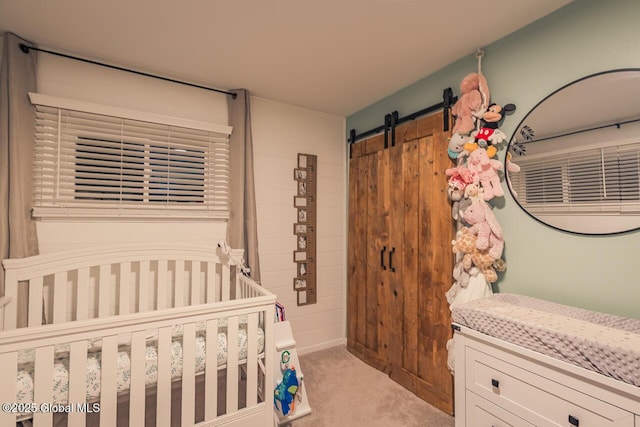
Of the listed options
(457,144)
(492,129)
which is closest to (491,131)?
(492,129)

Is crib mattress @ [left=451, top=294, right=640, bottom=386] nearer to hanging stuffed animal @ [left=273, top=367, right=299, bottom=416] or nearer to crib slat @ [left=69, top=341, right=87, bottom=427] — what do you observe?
hanging stuffed animal @ [left=273, top=367, right=299, bottom=416]

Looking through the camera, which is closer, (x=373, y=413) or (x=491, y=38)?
(x=491, y=38)

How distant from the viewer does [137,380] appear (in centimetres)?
141

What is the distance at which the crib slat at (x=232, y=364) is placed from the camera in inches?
63.4

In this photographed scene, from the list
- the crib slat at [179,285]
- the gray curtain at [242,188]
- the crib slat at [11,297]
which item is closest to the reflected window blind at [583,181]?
the gray curtain at [242,188]

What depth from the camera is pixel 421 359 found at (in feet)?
6.88

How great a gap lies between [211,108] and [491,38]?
6.88ft

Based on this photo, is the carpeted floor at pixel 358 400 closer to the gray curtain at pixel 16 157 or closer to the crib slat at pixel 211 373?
the crib slat at pixel 211 373

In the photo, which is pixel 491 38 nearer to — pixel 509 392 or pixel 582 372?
pixel 582 372

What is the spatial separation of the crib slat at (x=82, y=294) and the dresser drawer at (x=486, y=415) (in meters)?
2.34


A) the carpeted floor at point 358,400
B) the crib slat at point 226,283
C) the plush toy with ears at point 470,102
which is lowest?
the carpeted floor at point 358,400

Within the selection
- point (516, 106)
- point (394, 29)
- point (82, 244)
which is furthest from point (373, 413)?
point (394, 29)

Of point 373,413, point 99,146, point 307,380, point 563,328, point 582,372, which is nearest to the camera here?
point 582,372

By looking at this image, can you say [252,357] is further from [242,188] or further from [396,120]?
[396,120]
